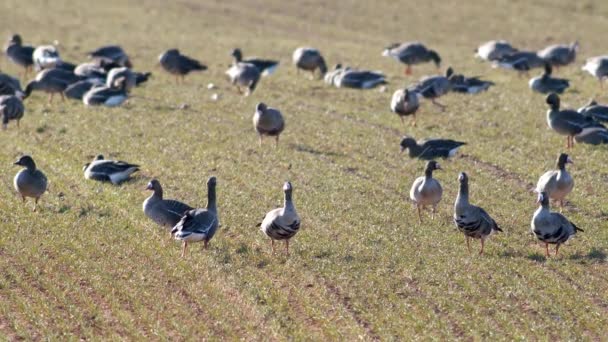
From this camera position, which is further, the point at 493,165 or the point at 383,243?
the point at 493,165

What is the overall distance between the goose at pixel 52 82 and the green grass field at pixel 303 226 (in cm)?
58

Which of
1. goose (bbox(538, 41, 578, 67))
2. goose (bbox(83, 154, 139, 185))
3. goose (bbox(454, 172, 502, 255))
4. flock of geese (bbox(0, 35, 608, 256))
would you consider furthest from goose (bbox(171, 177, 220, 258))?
goose (bbox(538, 41, 578, 67))

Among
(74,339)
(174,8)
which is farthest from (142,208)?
(174,8)

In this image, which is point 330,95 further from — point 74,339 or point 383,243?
point 74,339

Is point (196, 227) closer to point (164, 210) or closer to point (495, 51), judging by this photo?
point (164, 210)

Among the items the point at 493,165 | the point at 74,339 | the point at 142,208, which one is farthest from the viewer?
the point at 493,165

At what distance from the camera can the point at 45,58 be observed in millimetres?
35844

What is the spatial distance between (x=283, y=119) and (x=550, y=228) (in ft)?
34.1

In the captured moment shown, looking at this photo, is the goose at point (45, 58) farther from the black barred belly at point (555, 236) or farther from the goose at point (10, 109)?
the black barred belly at point (555, 236)

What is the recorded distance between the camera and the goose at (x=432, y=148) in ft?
80.4

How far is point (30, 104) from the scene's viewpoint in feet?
105

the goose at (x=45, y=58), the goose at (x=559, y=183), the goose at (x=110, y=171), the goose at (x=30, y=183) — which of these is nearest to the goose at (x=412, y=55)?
the goose at (x=45, y=58)

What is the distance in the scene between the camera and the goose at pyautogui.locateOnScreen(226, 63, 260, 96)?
3322cm

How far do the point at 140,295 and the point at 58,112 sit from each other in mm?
15547
